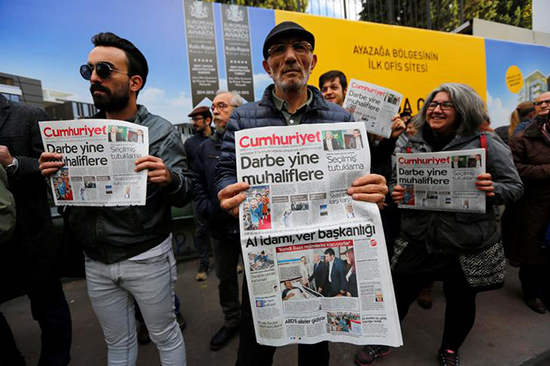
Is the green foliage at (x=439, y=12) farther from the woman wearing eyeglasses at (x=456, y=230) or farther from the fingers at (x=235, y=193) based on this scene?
the fingers at (x=235, y=193)

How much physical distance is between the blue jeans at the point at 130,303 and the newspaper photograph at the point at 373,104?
179cm

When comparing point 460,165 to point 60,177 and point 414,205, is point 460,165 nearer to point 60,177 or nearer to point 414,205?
point 414,205

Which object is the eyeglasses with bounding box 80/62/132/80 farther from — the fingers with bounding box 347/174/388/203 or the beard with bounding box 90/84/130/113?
the fingers with bounding box 347/174/388/203

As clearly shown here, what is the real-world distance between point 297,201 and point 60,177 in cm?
121

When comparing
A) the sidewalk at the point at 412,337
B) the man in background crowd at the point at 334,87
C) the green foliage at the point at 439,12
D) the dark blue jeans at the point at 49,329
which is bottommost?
the sidewalk at the point at 412,337

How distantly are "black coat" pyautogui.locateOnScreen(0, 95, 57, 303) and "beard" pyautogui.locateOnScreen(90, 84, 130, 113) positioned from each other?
2.02ft

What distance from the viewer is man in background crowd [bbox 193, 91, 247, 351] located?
87.7 inches

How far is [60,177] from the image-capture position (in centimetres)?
134

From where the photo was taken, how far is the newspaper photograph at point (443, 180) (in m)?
1.62

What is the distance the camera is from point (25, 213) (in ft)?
5.54

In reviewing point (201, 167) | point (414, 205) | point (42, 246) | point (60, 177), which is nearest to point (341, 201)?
point (414, 205)

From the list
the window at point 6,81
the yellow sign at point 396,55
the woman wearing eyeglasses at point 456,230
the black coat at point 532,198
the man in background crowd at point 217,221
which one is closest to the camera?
the woman wearing eyeglasses at point 456,230

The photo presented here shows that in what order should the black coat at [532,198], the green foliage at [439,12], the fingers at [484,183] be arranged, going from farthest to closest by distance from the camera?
the green foliage at [439,12], the black coat at [532,198], the fingers at [484,183]

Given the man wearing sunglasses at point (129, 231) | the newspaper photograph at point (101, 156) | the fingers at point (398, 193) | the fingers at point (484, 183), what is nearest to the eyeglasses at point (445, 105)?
the fingers at point (484, 183)
